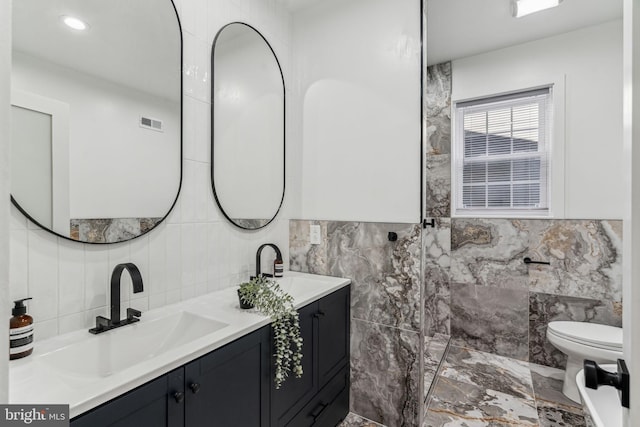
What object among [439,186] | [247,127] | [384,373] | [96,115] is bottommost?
[384,373]

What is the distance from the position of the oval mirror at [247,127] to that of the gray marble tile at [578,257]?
2.18 meters

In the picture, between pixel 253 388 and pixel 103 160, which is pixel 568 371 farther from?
pixel 103 160

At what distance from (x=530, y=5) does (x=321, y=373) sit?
2694 millimetres

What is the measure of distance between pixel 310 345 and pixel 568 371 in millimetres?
1939

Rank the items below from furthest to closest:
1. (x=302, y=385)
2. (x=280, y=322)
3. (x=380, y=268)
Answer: (x=380, y=268), (x=302, y=385), (x=280, y=322)

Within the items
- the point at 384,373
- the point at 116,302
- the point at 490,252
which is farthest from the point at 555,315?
the point at 116,302

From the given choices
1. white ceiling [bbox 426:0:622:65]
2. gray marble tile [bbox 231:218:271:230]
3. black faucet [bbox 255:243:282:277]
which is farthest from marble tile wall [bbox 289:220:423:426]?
white ceiling [bbox 426:0:622:65]

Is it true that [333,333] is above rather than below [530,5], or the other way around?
below

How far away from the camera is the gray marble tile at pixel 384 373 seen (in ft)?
5.84

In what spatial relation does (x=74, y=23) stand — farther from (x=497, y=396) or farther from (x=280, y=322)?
(x=497, y=396)

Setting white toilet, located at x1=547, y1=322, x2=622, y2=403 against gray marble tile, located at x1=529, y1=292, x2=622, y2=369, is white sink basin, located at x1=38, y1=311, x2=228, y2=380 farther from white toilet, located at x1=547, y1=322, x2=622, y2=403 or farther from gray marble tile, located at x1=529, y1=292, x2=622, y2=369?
gray marble tile, located at x1=529, y1=292, x2=622, y2=369

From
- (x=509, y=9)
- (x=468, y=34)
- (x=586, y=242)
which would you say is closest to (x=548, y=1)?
(x=509, y=9)

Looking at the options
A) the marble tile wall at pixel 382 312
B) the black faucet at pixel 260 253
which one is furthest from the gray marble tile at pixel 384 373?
the black faucet at pixel 260 253

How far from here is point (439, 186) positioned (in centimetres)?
302
